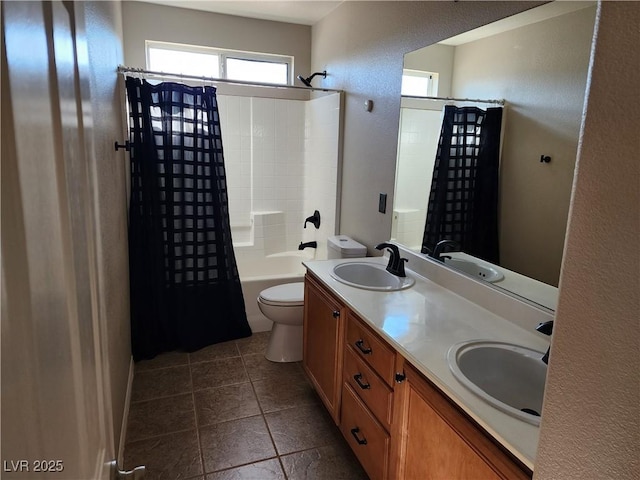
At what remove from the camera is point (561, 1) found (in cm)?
151

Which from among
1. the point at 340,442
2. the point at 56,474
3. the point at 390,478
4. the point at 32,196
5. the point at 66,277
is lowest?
the point at 340,442

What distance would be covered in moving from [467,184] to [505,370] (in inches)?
36.0

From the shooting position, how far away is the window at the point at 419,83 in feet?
7.38

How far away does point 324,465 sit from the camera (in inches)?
79.7

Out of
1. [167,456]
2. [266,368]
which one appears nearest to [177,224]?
[266,368]

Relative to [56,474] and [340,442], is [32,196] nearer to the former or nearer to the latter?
[56,474]

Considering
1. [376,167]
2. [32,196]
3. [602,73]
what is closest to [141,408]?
[376,167]

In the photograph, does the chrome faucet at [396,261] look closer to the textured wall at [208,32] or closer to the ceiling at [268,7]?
the ceiling at [268,7]

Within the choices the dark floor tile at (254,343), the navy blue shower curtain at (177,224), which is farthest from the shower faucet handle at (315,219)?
the dark floor tile at (254,343)

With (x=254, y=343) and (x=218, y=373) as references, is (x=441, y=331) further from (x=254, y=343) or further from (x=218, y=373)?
(x=254, y=343)

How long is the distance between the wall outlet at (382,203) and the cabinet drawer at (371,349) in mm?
984

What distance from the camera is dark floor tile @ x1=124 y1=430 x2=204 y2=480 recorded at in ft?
6.42

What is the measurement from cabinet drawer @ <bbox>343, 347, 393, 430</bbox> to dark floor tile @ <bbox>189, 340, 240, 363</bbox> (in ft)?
4.39

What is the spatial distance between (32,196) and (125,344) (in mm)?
2275
